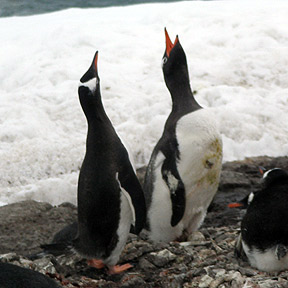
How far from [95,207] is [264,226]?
1061 mm

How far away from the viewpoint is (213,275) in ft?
11.4

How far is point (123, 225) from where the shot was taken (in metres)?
3.81

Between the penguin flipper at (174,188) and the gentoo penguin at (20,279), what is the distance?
194 cm

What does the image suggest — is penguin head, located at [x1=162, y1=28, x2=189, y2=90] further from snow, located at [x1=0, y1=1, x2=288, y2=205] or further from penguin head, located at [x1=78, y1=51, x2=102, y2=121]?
snow, located at [x1=0, y1=1, x2=288, y2=205]

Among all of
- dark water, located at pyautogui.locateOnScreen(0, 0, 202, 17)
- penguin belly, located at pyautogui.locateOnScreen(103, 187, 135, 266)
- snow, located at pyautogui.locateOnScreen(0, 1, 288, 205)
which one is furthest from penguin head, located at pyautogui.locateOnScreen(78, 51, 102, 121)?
dark water, located at pyautogui.locateOnScreen(0, 0, 202, 17)

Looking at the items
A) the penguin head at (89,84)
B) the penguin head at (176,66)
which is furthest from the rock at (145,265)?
the penguin head at (176,66)

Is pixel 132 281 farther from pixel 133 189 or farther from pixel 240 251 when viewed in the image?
pixel 240 251

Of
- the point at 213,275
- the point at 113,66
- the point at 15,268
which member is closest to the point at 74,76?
the point at 113,66

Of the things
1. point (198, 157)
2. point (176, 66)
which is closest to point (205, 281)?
point (198, 157)

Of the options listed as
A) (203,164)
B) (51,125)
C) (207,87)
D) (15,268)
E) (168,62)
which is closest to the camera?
(15,268)

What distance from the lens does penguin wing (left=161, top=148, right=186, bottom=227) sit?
14.5ft

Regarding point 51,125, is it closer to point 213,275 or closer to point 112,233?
point 112,233

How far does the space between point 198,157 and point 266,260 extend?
114 cm

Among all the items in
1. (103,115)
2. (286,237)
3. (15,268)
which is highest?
(103,115)
